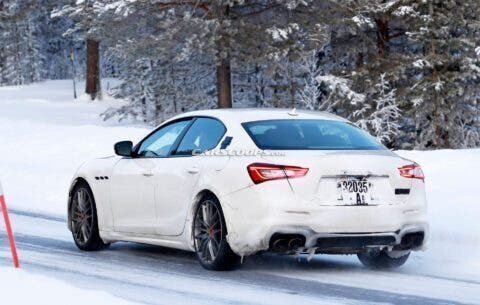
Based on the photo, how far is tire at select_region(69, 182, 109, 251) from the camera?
1125 cm

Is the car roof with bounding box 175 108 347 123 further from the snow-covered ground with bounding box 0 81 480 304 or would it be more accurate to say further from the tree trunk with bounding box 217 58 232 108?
the tree trunk with bounding box 217 58 232 108

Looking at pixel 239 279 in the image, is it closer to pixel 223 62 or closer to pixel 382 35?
pixel 223 62

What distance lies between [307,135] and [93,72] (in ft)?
119

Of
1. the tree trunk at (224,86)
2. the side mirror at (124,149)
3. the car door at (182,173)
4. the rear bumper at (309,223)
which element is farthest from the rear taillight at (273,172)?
the tree trunk at (224,86)

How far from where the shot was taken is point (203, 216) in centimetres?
956

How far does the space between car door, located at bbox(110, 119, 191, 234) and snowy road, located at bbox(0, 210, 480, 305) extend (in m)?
0.37

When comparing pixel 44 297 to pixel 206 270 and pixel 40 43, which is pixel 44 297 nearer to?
pixel 206 270

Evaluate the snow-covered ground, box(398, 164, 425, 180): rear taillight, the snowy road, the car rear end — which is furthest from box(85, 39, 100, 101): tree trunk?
the car rear end

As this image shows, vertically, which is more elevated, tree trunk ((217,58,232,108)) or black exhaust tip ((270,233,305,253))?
tree trunk ((217,58,232,108))

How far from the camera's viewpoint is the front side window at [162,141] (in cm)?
1052

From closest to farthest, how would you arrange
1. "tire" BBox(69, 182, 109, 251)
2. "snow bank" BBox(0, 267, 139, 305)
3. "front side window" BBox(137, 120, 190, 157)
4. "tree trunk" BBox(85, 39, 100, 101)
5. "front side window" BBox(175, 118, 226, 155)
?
"snow bank" BBox(0, 267, 139, 305)
"front side window" BBox(175, 118, 226, 155)
"front side window" BBox(137, 120, 190, 157)
"tire" BBox(69, 182, 109, 251)
"tree trunk" BBox(85, 39, 100, 101)

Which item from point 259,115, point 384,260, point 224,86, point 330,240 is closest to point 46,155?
point 224,86

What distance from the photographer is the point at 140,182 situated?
1052 cm

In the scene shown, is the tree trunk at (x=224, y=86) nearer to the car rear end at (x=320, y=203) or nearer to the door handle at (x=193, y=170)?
the door handle at (x=193, y=170)
